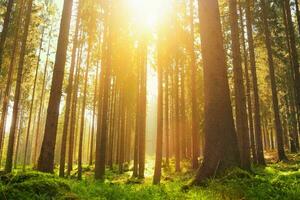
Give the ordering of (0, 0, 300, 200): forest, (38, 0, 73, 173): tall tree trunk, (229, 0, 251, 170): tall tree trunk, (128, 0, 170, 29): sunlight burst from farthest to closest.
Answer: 1. (128, 0, 170, 29): sunlight burst
2. (229, 0, 251, 170): tall tree trunk
3. (38, 0, 73, 173): tall tree trunk
4. (0, 0, 300, 200): forest

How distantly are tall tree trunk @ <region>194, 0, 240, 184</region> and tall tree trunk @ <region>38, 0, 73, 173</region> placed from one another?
4.42 metres

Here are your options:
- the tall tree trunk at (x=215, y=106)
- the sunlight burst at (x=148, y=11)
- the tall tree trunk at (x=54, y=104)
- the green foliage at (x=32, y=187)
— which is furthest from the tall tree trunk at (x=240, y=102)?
the green foliage at (x=32, y=187)

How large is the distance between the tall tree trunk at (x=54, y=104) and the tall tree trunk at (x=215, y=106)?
4.42m

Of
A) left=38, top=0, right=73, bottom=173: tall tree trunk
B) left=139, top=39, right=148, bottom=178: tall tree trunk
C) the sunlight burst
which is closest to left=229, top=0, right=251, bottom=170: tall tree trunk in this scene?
the sunlight burst

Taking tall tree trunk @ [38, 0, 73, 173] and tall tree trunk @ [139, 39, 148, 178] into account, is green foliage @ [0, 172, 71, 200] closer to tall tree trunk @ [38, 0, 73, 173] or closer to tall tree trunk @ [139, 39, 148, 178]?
tall tree trunk @ [38, 0, 73, 173]

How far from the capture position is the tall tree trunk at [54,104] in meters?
10.00

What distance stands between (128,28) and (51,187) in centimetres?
1481

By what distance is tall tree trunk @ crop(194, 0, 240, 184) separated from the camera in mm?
9641

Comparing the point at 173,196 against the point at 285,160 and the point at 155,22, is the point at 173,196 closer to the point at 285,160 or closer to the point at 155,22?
the point at 155,22

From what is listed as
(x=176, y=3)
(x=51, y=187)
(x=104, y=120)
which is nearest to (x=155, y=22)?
(x=176, y=3)

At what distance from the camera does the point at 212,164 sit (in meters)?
9.62

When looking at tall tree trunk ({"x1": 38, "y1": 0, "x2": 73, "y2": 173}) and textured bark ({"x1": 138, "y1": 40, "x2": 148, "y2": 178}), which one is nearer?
tall tree trunk ({"x1": 38, "y1": 0, "x2": 73, "y2": 173})

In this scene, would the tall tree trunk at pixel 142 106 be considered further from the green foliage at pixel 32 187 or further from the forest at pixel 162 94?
the green foliage at pixel 32 187

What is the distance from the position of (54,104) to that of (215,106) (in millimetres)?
5020
